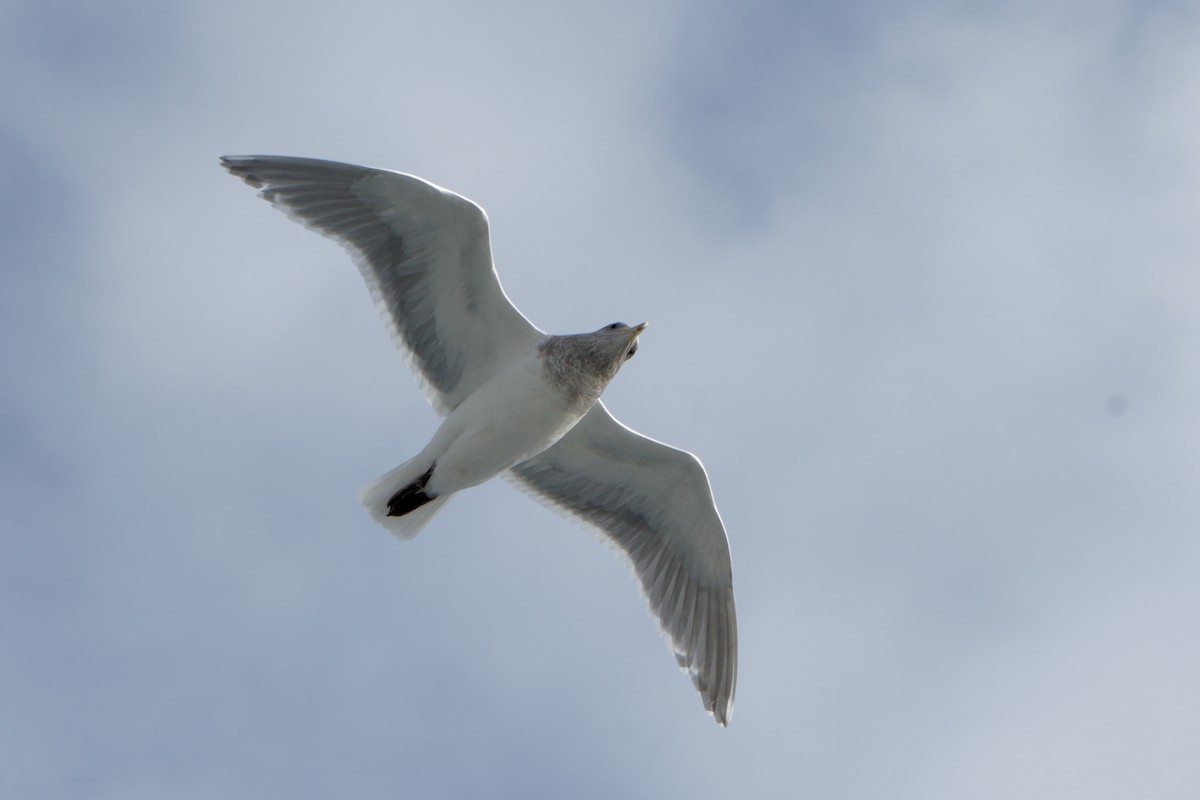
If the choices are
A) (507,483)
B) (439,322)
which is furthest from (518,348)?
(507,483)

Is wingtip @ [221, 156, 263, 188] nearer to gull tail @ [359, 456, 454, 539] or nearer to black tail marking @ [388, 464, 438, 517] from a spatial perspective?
gull tail @ [359, 456, 454, 539]

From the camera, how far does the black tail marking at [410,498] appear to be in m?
12.6

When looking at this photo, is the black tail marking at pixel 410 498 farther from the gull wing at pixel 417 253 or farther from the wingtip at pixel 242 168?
the wingtip at pixel 242 168

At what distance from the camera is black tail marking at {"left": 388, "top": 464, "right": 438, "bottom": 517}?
41.3 feet

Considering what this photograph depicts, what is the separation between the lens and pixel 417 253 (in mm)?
12570

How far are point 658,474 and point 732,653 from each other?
172cm

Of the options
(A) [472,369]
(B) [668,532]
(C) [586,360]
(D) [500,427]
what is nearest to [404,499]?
(D) [500,427]

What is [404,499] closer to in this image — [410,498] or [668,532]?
[410,498]

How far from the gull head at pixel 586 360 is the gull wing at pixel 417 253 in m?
0.57

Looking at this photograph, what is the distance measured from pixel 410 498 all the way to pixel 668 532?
93.6 inches

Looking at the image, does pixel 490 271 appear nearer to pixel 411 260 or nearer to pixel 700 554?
pixel 411 260

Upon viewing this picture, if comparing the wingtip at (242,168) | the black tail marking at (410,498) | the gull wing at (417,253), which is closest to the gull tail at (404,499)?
the black tail marking at (410,498)

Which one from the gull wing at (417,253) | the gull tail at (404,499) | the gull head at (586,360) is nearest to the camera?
the gull head at (586,360)

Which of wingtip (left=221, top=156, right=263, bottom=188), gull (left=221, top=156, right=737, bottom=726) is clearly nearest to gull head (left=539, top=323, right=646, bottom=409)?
gull (left=221, top=156, right=737, bottom=726)
